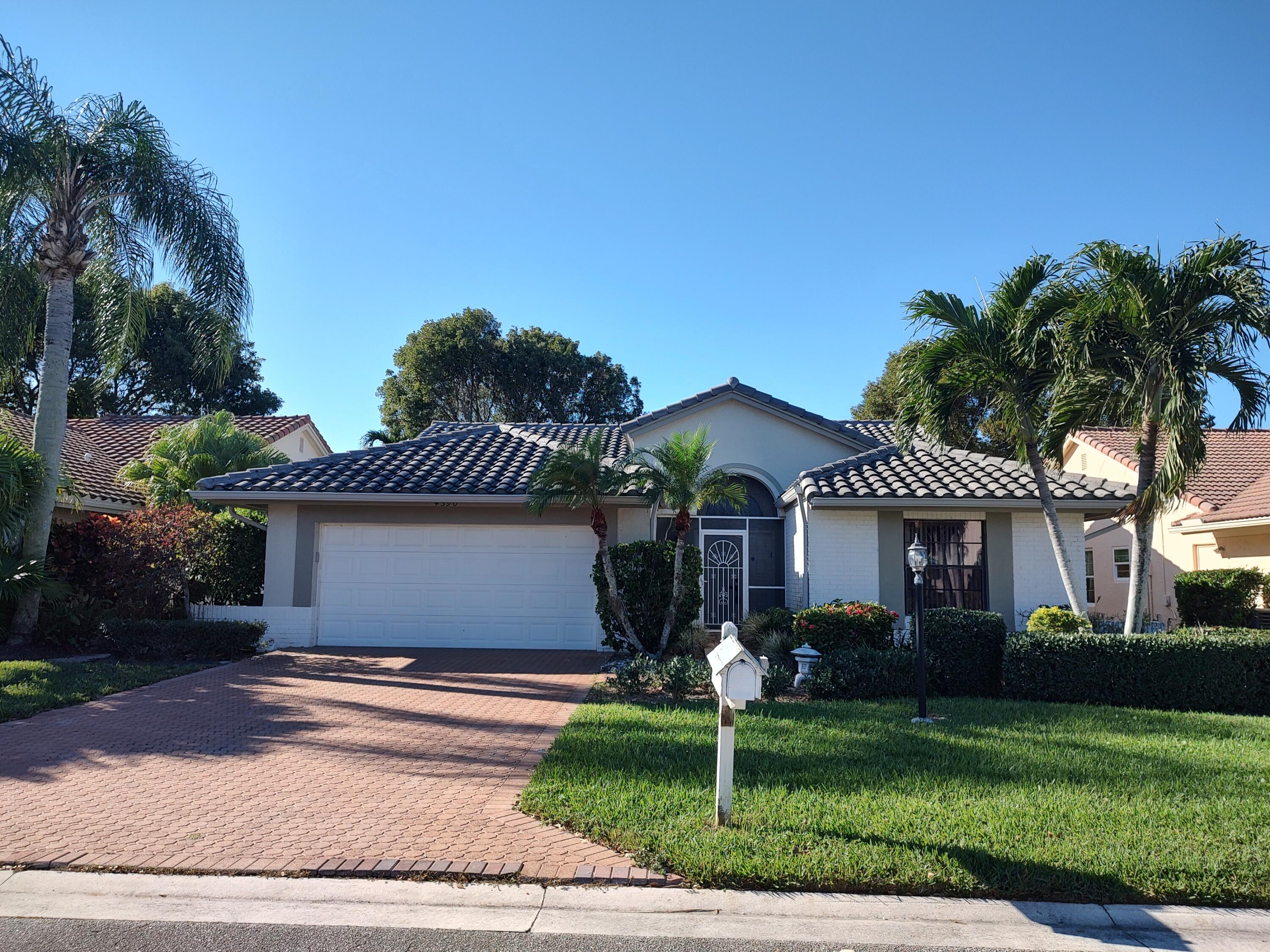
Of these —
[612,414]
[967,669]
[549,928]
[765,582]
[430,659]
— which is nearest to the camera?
[549,928]

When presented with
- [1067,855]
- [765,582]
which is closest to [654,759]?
[1067,855]

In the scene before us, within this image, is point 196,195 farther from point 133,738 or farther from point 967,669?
point 967,669

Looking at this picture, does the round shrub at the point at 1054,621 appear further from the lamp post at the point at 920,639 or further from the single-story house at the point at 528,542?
the lamp post at the point at 920,639

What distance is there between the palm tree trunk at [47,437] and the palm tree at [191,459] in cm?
318

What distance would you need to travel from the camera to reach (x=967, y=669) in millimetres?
10836

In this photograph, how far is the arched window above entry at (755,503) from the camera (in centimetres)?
1703

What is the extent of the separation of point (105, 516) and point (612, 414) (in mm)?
27103

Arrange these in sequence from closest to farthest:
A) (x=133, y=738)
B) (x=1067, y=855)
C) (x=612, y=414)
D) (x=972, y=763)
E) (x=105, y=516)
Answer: (x=1067, y=855) → (x=972, y=763) → (x=133, y=738) → (x=105, y=516) → (x=612, y=414)

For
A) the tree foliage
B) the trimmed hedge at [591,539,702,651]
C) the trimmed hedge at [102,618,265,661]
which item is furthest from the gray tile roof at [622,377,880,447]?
the tree foliage

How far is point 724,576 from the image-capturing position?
656 inches

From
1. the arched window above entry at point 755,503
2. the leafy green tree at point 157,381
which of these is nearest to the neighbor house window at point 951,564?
the arched window above entry at point 755,503

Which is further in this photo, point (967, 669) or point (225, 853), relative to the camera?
point (967, 669)

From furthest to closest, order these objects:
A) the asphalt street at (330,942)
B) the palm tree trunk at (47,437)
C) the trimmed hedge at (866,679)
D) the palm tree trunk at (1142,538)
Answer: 1. the palm tree trunk at (47,437)
2. the palm tree trunk at (1142,538)
3. the trimmed hedge at (866,679)
4. the asphalt street at (330,942)

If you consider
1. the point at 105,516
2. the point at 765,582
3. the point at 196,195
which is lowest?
the point at 765,582
